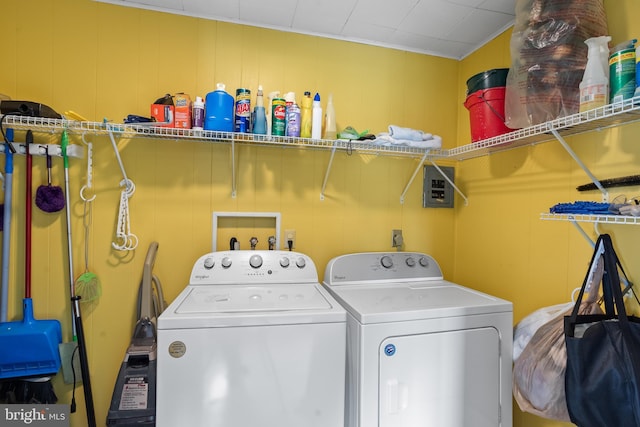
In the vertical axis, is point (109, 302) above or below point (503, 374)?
above

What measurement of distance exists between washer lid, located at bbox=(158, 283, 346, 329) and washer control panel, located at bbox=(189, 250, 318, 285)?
8cm

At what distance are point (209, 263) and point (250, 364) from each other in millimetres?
655

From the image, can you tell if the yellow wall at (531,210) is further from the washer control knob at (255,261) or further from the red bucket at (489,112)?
the washer control knob at (255,261)

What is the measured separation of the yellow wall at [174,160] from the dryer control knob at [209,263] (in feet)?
0.65

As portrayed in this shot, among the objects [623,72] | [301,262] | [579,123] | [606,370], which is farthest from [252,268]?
[623,72]

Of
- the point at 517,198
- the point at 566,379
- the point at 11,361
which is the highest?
the point at 517,198

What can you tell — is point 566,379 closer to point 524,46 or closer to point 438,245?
point 438,245

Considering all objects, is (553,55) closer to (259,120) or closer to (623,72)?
(623,72)

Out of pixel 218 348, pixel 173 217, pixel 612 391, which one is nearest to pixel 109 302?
pixel 173 217

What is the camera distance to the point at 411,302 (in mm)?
1367

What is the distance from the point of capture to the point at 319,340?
117 cm

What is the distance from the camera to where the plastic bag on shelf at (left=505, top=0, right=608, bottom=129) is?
1187 millimetres

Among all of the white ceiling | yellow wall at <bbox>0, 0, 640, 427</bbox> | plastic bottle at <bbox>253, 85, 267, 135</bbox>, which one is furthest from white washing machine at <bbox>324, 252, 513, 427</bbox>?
the white ceiling

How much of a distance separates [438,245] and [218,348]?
63.7 inches
